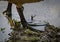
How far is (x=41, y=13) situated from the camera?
1.68 m

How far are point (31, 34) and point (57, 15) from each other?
505mm

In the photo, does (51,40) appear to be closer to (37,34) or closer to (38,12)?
(37,34)

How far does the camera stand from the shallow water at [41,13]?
1.39 meters

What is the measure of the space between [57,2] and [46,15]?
13.1 inches

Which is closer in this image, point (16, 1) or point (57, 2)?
point (16, 1)

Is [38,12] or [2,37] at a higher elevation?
[38,12]

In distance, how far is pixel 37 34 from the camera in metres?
1.17

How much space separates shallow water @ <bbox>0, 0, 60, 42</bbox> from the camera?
4.57 ft

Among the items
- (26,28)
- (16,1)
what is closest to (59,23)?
(26,28)

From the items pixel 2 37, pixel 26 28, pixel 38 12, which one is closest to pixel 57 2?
pixel 38 12

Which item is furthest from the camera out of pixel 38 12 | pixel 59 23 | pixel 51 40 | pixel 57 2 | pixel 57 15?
pixel 57 2

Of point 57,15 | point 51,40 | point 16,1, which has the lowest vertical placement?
point 51,40

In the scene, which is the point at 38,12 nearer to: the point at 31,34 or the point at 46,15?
the point at 46,15

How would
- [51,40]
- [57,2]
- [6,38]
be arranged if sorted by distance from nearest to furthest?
[51,40] → [6,38] → [57,2]
